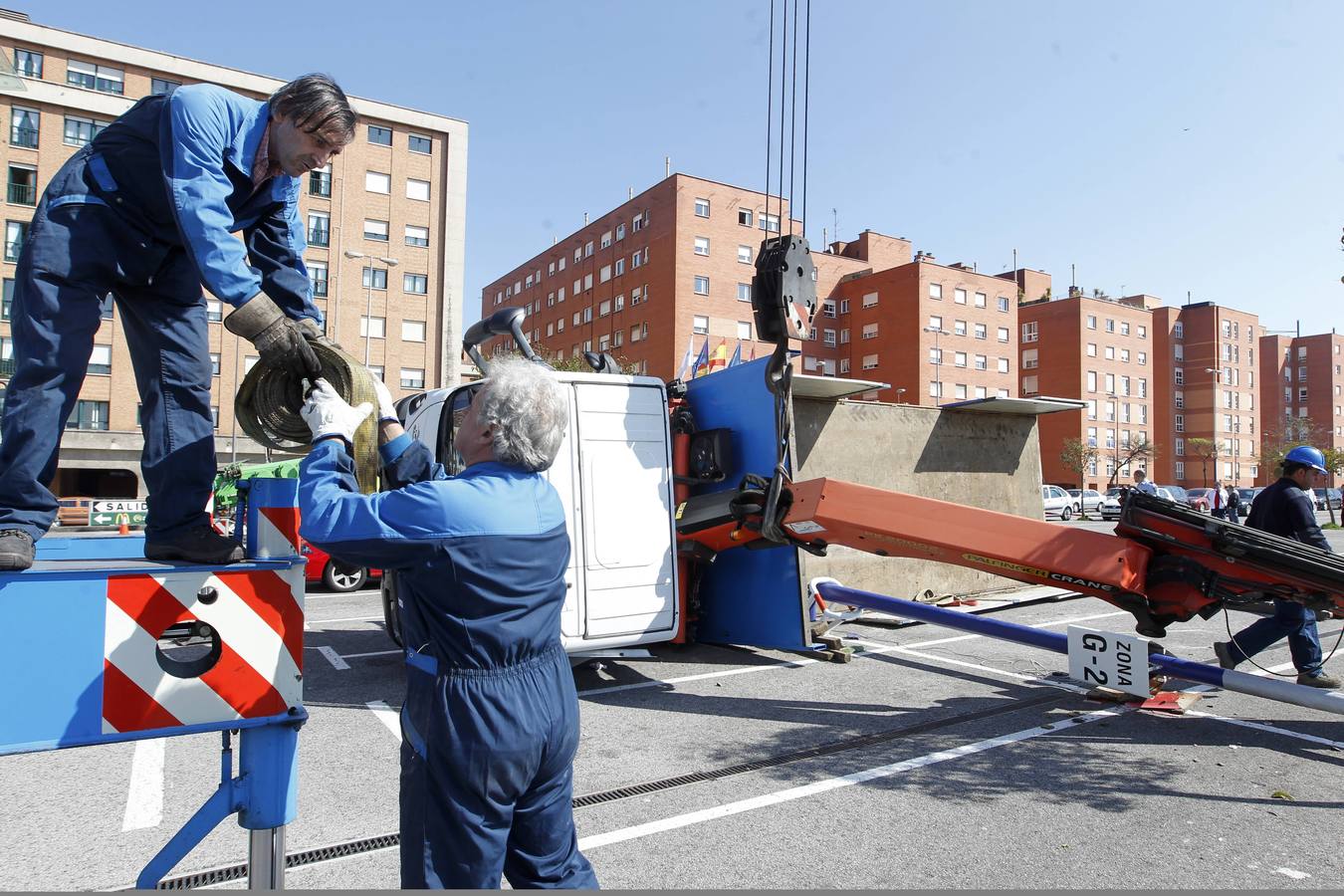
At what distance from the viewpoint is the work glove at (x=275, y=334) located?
6.88ft

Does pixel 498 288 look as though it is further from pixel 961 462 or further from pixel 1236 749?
pixel 1236 749

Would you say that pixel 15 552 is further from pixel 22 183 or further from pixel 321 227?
pixel 22 183

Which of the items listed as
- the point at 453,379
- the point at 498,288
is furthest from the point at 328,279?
the point at 498,288

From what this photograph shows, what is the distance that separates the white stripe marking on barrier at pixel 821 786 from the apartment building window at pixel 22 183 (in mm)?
41976

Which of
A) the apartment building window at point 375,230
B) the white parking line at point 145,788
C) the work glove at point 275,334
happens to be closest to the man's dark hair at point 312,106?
the work glove at point 275,334

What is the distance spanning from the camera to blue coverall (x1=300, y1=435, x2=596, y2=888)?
205 centimetres

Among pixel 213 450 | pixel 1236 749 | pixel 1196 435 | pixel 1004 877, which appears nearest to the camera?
pixel 213 450

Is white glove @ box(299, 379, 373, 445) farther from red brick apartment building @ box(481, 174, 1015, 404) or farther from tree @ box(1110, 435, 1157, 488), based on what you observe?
tree @ box(1110, 435, 1157, 488)

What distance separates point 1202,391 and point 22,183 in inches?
3548

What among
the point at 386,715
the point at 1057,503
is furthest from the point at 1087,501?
the point at 386,715

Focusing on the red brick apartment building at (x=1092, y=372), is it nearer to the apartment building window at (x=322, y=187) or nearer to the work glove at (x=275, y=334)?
the apartment building window at (x=322, y=187)

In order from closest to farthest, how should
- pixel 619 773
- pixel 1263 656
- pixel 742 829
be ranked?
1. pixel 742 829
2. pixel 619 773
3. pixel 1263 656

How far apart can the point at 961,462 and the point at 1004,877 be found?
7.90 metres

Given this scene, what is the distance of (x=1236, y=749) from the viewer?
501cm
